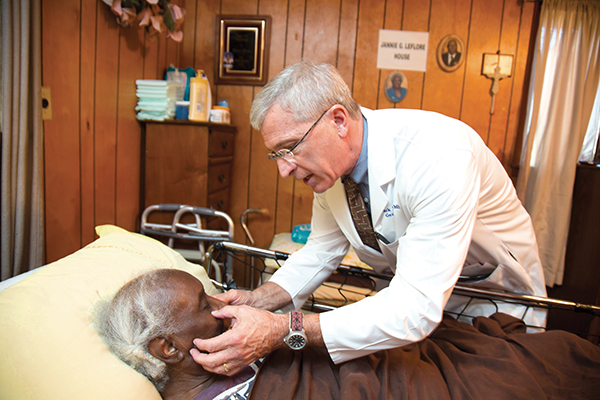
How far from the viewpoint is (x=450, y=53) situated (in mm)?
3109

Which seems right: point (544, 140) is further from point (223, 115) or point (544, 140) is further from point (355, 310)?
point (355, 310)

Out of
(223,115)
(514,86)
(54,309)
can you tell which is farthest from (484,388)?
(514,86)

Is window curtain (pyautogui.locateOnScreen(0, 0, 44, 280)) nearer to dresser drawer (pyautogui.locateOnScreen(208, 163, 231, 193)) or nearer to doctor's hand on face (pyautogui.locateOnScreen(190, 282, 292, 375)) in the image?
doctor's hand on face (pyautogui.locateOnScreen(190, 282, 292, 375))

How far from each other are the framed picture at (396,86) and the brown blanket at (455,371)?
2.24 metres

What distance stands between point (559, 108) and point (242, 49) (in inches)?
97.7

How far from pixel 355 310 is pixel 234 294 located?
46 centimetres

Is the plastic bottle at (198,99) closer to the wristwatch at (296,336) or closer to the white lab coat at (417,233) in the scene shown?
the white lab coat at (417,233)

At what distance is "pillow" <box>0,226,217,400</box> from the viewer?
0.96m

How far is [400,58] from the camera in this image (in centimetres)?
313

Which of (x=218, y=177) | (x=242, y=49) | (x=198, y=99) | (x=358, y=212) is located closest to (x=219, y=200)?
(x=218, y=177)

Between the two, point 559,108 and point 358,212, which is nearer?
point 358,212

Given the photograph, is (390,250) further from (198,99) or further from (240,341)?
(198,99)

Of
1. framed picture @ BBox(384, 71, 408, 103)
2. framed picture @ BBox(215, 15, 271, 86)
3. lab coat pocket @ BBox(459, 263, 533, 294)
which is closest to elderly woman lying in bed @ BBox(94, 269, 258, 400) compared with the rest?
lab coat pocket @ BBox(459, 263, 533, 294)

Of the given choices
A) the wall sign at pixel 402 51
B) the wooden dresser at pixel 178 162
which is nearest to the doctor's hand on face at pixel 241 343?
the wooden dresser at pixel 178 162
